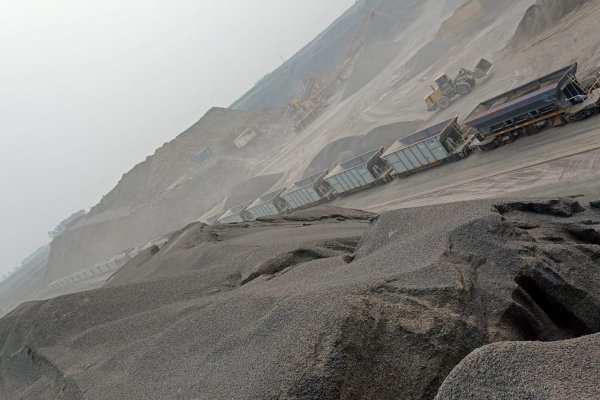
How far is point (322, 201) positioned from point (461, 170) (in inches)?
523

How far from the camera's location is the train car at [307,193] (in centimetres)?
3434

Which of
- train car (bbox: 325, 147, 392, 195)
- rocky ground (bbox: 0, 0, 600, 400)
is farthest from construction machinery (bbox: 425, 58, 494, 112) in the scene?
rocky ground (bbox: 0, 0, 600, 400)

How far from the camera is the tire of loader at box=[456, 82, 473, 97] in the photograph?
118 ft

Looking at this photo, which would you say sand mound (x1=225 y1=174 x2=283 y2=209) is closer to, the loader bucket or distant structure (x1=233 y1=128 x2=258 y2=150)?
distant structure (x1=233 y1=128 x2=258 y2=150)

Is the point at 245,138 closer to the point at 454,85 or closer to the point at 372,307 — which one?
the point at 454,85

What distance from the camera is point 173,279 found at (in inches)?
535

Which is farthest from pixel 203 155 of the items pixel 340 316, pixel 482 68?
pixel 340 316

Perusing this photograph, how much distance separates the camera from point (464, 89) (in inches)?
1431

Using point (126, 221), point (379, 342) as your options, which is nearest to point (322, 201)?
point (379, 342)

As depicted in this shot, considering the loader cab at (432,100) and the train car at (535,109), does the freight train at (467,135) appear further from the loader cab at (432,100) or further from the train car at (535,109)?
the loader cab at (432,100)

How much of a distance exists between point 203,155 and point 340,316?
82.6 metres

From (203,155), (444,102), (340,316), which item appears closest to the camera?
(340,316)

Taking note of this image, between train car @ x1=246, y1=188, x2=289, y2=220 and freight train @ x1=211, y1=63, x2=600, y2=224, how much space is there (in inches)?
3.6

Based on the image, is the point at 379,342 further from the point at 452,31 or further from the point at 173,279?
the point at 452,31
